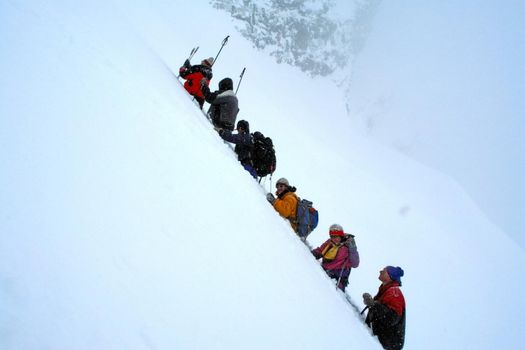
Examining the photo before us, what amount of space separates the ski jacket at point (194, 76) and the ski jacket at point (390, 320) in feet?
18.8

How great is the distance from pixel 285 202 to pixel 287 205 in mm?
68

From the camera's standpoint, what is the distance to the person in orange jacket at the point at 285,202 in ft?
19.5

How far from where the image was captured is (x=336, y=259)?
609cm

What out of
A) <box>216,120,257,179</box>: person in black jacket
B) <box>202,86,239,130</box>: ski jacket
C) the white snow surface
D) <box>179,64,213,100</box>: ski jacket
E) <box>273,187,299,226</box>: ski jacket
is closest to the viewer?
the white snow surface

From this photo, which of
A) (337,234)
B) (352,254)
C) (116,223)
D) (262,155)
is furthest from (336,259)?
(116,223)

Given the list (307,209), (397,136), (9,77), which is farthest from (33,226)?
(397,136)

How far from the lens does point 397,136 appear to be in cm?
3325

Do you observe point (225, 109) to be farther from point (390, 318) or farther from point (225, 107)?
point (390, 318)

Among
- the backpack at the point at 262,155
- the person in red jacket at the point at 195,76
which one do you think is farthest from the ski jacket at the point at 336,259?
the person in red jacket at the point at 195,76

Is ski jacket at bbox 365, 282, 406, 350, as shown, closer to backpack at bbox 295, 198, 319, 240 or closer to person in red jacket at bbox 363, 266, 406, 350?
person in red jacket at bbox 363, 266, 406, 350

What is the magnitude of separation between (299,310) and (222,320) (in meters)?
1.12

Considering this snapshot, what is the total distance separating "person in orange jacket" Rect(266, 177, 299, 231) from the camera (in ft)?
19.5

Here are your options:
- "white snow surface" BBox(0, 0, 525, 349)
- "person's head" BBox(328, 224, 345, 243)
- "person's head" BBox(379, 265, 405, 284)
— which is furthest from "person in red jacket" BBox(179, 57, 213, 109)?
"person's head" BBox(379, 265, 405, 284)

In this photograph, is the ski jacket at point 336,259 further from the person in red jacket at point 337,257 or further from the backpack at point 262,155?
the backpack at point 262,155
